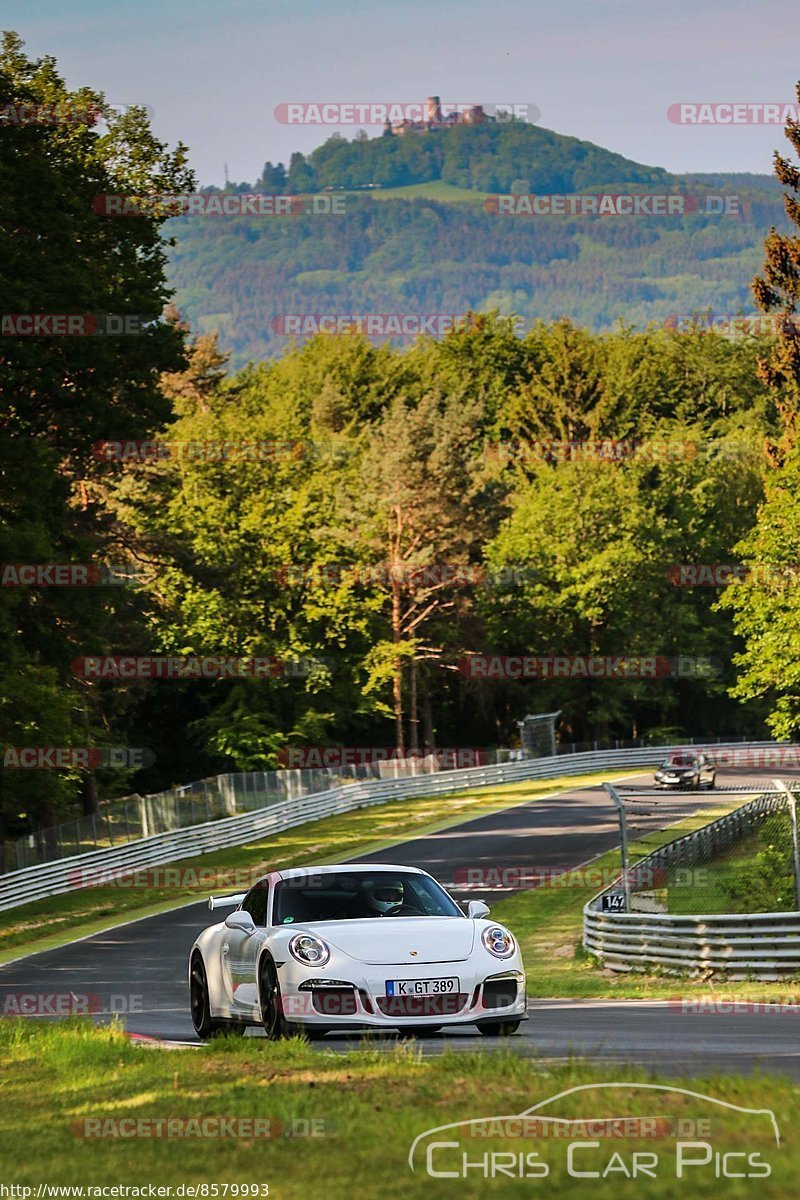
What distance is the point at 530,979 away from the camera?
23.1 m

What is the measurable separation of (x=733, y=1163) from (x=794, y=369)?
5677 centimetres

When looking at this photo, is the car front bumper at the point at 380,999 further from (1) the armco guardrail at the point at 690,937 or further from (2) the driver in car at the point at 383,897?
(1) the armco guardrail at the point at 690,937

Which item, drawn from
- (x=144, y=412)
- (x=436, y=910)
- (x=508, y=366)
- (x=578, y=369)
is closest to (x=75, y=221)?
(x=144, y=412)

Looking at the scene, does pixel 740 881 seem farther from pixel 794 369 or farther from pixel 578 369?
pixel 578 369

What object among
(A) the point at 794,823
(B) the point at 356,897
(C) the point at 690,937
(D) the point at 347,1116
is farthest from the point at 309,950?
(C) the point at 690,937

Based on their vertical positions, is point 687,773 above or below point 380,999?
below

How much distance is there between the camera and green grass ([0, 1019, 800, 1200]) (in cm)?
613

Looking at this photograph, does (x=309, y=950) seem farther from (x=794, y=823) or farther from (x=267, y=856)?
(x=267, y=856)

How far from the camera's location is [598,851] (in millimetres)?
43062

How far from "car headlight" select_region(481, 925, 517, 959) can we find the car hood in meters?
0.11

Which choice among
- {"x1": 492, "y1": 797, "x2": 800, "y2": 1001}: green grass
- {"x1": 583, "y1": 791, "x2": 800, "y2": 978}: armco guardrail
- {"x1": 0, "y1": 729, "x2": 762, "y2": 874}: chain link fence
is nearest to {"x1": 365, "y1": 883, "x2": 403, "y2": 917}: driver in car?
{"x1": 492, "y1": 797, "x2": 800, "y2": 1001}: green grass

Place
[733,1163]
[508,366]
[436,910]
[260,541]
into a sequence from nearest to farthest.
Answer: [733,1163] → [436,910] → [260,541] → [508,366]

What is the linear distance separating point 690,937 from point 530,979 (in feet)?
8.14

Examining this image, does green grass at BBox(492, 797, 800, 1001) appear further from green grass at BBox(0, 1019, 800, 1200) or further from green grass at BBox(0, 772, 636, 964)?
green grass at BBox(0, 1019, 800, 1200)
